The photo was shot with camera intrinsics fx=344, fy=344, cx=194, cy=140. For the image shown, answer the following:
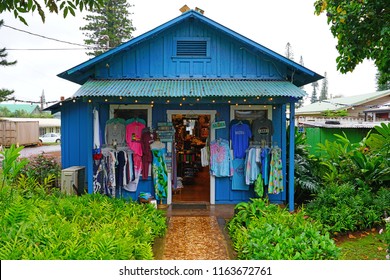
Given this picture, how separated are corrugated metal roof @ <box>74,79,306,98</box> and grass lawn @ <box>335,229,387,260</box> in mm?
2881

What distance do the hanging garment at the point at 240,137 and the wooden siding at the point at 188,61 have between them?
1229mm

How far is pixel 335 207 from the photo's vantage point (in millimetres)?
6684

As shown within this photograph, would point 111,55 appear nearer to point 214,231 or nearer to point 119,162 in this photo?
point 119,162

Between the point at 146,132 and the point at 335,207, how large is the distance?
176 inches

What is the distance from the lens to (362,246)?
19.1 feet

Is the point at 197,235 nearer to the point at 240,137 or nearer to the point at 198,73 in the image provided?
the point at 240,137

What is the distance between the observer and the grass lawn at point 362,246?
5406 mm

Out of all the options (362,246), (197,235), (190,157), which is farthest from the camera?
(190,157)

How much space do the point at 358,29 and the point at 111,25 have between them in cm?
2363

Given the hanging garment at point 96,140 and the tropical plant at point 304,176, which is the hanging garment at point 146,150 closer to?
the hanging garment at point 96,140

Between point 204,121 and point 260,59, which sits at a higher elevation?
point 260,59

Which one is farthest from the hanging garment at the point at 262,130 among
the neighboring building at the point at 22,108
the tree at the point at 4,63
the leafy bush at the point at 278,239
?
the neighboring building at the point at 22,108

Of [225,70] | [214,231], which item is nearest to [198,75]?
[225,70]

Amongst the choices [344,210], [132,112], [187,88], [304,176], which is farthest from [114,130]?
[344,210]
